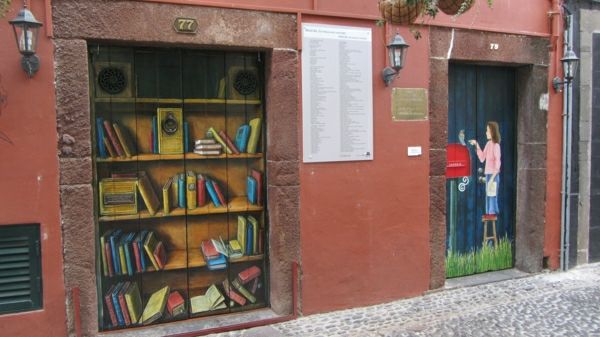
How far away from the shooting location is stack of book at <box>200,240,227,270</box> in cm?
441

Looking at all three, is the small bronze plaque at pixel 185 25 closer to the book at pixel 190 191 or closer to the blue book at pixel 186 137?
the blue book at pixel 186 137

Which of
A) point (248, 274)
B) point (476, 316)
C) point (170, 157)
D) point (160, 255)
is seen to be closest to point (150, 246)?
point (160, 255)

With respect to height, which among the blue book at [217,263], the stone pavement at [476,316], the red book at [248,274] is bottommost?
the stone pavement at [476,316]

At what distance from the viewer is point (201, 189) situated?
443cm

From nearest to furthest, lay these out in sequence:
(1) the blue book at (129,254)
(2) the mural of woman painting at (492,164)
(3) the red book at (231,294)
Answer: (1) the blue book at (129,254), (3) the red book at (231,294), (2) the mural of woman painting at (492,164)

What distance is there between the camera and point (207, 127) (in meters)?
4.47

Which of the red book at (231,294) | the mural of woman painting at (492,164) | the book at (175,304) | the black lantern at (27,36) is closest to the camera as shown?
the black lantern at (27,36)

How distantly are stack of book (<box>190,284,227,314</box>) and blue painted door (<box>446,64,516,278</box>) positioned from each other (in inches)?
103

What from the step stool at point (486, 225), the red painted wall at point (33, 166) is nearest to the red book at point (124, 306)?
the red painted wall at point (33, 166)

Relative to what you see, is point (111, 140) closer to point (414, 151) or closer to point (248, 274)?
point (248, 274)

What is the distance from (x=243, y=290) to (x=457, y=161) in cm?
281

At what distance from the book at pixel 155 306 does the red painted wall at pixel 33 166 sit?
2.23ft

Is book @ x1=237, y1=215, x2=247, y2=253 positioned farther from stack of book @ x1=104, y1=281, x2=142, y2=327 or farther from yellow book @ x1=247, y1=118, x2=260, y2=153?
stack of book @ x1=104, y1=281, x2=142, y2=327

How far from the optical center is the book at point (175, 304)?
4277mm
